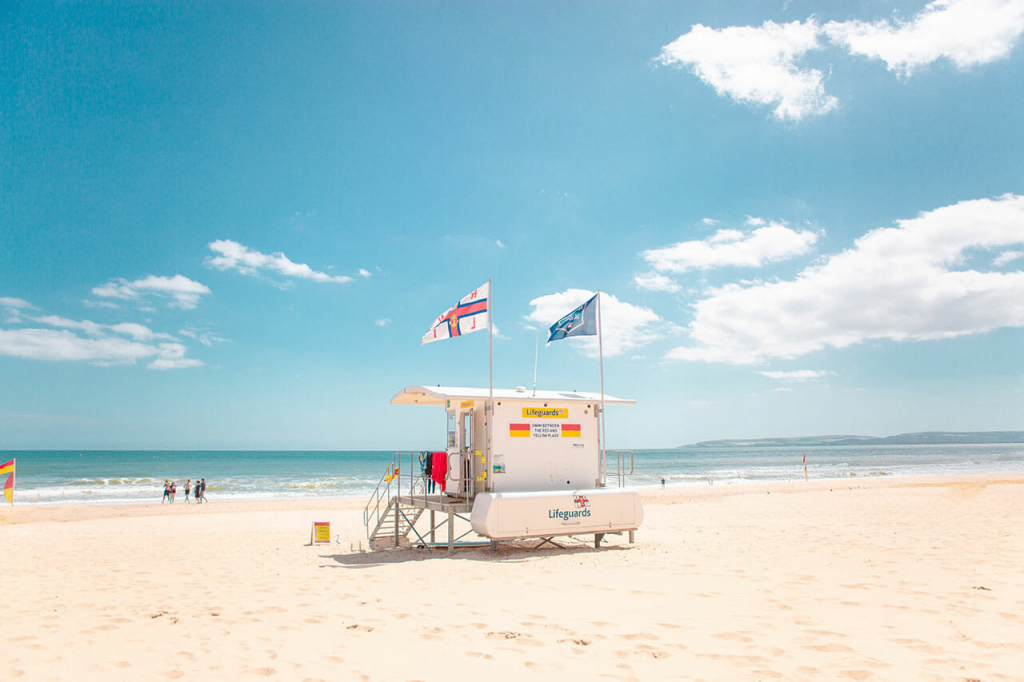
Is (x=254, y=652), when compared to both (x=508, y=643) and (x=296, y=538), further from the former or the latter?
(x=296, y=538)

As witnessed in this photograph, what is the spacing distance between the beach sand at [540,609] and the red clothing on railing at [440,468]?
1685 mm

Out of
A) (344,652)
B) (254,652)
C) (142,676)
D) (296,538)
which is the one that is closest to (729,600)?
(344,652)

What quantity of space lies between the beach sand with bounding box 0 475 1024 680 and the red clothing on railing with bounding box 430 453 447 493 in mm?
1685

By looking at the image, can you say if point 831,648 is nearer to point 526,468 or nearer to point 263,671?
point 263,671

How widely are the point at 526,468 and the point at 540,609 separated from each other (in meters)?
4.48

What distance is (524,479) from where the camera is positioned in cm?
1123

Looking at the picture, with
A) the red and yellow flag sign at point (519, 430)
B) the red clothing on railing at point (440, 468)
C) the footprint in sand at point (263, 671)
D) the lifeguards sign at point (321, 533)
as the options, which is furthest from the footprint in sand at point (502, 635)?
the lifeguards sign at point (321, 533)

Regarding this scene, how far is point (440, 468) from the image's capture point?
492 inches

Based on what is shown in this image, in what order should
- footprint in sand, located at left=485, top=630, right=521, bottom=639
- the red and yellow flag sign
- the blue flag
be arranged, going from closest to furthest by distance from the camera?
footprint in sand, located at left=485, top=630, right=521, bottom=639
the red and yellow flag sign
the blue flag

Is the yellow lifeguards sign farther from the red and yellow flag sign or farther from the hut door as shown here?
the hut door

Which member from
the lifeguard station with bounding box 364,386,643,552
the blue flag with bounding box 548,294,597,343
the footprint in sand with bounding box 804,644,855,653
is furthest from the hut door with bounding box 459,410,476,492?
the footprint in sand with bounding box 804,644,855,653

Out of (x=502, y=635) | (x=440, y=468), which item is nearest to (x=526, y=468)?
(x=440, y=468)

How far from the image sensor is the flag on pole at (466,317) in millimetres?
11602

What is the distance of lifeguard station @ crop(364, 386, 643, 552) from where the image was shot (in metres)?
10.6
